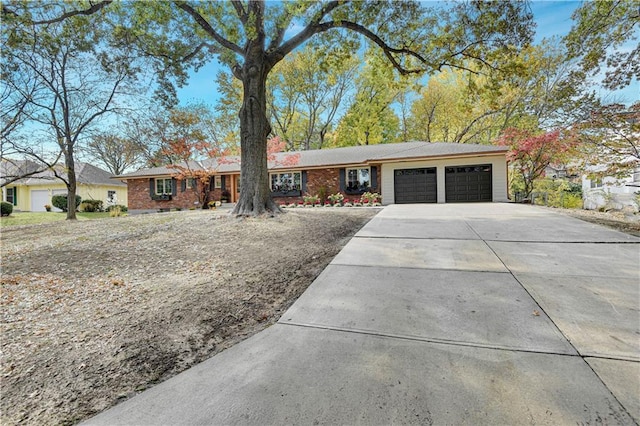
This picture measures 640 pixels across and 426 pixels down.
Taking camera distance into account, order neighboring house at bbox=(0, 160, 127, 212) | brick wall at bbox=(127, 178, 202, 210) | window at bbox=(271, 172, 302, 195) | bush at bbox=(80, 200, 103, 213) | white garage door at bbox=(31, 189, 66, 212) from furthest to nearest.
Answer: white garage door at bbox=(31, 189, 66, 212), neighboring house at bbox=(0, 160, 127, 212), bush at bbox=(80, 200, 103, 213), brick wall at bbox=(127, 178, 202, 210), window at bbox=(271, 172, 302, 195)

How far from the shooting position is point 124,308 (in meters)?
2.78

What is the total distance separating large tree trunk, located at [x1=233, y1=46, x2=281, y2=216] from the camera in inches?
328

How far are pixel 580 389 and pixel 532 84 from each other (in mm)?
24617

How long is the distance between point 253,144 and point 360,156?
28.9 feet

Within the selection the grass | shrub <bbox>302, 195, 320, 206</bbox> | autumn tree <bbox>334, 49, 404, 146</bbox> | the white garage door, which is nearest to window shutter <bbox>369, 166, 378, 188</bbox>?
shrub <bbox>302, 195, 320, 206</bbox>

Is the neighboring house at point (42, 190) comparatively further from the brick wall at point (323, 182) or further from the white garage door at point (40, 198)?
the brick wall at point (323, 182)

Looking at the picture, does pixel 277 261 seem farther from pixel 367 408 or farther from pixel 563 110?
pixel 563 110

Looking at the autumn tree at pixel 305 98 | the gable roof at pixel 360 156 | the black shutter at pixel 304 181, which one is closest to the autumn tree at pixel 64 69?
the gable roof at pixel 360 156

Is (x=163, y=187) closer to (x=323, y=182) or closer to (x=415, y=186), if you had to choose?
(x=323, y=182)

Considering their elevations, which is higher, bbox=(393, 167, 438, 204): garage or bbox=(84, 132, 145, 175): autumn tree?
bbox=(84, 132, 145, 175): autumn tree

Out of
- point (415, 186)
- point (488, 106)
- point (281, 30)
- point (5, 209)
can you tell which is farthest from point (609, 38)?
point (5, 209)

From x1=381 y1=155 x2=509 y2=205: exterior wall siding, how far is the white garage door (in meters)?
26.4

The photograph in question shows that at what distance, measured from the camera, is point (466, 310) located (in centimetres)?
252

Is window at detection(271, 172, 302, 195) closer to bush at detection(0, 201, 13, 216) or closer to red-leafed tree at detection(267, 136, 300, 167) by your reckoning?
red-leafed tree at detection(267, 136, 300, 167)
